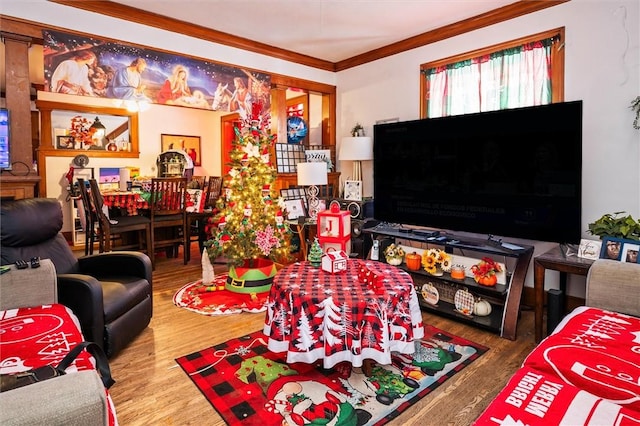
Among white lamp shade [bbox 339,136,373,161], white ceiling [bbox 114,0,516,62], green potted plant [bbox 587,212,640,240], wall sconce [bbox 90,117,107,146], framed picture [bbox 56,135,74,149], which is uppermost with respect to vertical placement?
white ceiling [bbox 114,0,516,62]

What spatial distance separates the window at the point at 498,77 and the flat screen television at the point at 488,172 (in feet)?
2.01

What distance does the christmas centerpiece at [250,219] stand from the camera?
3701 millimetres

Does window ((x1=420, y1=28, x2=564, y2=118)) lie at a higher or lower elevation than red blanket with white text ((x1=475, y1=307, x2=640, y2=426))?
higher

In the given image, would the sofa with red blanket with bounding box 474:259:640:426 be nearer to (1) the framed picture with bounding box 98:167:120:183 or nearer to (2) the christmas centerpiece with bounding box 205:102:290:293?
(2) the christmas centerpiece with bounding box 205:102:290:293

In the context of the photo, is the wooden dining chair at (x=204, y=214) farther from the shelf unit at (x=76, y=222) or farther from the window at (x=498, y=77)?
the window at (x=498, y=77)

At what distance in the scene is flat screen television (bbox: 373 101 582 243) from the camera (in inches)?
108

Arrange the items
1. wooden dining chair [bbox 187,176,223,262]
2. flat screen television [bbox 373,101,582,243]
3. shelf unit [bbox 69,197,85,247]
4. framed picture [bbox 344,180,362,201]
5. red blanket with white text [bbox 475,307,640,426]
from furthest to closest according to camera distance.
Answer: shelf unit [bbox 69,197,85,247] → wooden dining chair [bbox 187,176,223,262] → framed picture [bbox 344,180,362,201] → flat screen television [bbox 373,101,582,243] → red blanket with white text [bbox 475,307,640,426]

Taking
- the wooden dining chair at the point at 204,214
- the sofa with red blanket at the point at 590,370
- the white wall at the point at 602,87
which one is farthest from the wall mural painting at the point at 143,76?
the sofa with red blanket at the point at 590,370

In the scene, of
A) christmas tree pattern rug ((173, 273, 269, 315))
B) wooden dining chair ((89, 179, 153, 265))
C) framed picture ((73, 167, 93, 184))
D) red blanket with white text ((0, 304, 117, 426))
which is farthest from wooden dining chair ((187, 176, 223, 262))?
red blanket with white text ((0, 304, 117, 426))

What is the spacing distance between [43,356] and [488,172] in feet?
10.6

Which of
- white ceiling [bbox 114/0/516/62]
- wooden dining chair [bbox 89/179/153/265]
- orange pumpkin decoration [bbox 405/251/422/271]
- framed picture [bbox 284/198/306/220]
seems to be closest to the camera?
orange pumpkin decoration [bbox 405/251/422/271]

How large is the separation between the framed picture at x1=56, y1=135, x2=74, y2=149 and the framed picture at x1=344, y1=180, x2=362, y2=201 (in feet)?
16.6

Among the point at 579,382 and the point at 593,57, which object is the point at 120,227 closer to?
the point at 579,382

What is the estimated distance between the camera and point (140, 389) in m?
2.10
